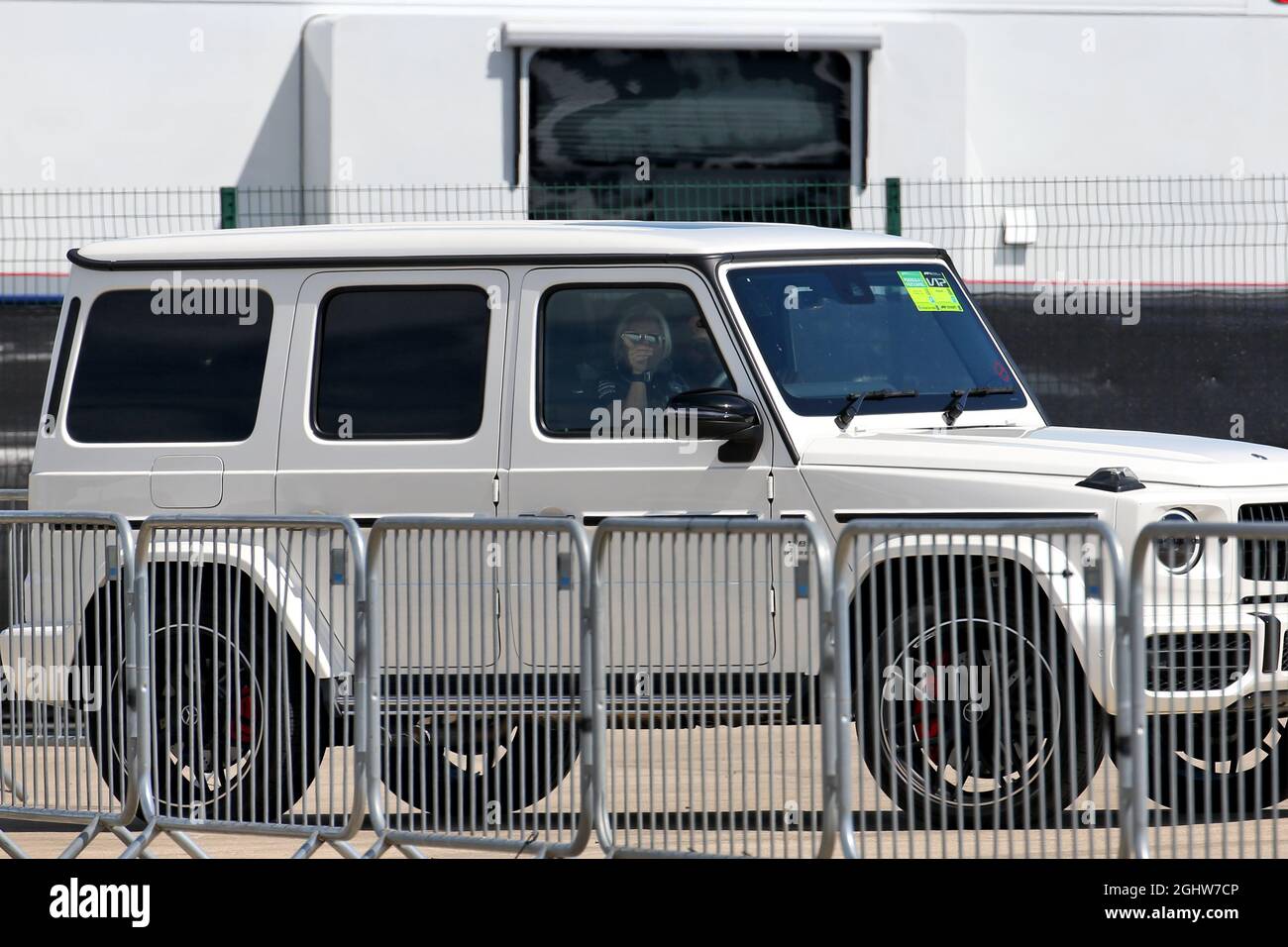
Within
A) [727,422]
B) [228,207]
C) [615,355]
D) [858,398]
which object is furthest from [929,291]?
[228,207]

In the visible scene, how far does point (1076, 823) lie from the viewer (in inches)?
234

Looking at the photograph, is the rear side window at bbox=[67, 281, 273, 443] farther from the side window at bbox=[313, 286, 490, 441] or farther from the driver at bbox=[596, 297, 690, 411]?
the driver at bbox=[596, 297, 690, 411]

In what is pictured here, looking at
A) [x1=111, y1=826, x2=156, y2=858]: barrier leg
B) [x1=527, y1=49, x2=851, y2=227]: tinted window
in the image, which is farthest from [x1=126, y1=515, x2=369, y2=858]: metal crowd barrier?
[x1=527, y1=49, x2=851, y2=227]: tinted window

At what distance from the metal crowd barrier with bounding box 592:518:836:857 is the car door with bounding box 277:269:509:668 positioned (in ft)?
5.03

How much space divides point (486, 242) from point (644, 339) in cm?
77

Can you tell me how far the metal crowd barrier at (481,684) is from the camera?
6441 mm

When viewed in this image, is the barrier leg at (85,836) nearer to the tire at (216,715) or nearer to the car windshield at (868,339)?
the tire at (216,715)

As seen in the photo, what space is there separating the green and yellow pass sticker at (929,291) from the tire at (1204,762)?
247 cm

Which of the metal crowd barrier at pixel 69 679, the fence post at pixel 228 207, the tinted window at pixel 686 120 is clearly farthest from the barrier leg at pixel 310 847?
the tinted window at pixel 686 120

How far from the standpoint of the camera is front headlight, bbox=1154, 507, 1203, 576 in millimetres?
5910

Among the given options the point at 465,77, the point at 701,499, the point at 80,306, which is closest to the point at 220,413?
the point at 80,306
